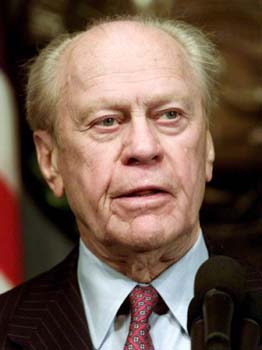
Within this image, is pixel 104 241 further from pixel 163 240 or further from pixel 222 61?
pixel 222 61

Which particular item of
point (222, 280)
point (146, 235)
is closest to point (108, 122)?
point (146, 235)

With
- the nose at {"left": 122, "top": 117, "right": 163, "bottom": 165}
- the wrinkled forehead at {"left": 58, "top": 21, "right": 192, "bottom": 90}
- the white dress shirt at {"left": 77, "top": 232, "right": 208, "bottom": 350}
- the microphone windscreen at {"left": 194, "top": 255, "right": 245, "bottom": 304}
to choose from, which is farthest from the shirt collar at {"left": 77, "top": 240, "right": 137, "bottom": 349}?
the microphone windscreen at {"left": 194, "top": 255, "right": 245, "bottom": 304}

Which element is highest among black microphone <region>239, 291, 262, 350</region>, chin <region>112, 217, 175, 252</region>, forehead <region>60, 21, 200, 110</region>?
forehead <region>60, 21, 200, 110</region>

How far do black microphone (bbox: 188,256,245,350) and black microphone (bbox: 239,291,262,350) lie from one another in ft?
0.07

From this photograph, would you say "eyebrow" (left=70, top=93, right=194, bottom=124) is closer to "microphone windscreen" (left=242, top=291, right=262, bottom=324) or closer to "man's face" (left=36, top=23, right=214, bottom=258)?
"man's face" (left=36, top=23, right=214, bottom=258)

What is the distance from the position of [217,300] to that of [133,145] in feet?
1.81

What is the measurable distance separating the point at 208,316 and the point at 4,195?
1.33m

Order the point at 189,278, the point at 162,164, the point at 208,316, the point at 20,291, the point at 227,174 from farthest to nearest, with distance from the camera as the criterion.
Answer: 1. the point at 227,174
2. the point at 20,291
3. the point at 189,278
4. the point at 162,164
5. the point at 208,316

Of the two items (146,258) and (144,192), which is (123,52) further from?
(146,258)

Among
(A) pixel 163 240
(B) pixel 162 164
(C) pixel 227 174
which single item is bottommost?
(C) pixel 227 174

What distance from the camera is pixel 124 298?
5.84 feet

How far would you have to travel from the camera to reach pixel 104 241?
1.77 m

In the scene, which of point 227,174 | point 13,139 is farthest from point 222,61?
point 13,139

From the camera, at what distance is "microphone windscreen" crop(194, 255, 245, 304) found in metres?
1.23
